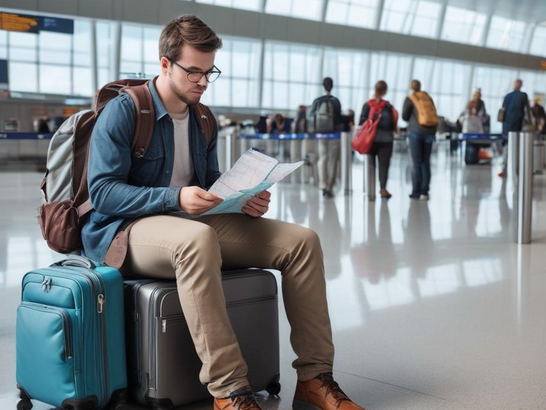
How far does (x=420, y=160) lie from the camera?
1162 cm

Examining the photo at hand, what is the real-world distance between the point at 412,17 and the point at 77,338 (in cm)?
3469

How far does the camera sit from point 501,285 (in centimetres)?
516

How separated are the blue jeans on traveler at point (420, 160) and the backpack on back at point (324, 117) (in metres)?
1.46

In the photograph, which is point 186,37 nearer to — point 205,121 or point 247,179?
point 205,121

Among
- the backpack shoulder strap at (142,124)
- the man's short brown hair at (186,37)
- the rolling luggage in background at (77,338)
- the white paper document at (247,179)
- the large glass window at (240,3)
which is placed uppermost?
the large glass window at (240,3)

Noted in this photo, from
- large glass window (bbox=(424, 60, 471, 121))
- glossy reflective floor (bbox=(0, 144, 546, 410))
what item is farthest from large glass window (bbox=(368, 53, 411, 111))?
glossy reflective floor (bbox=(0, 144, 546, 410))

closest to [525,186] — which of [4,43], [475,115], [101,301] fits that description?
[101,301]

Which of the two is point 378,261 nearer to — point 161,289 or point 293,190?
point 161,289

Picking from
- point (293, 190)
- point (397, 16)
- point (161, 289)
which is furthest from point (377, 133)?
point (397, 16)

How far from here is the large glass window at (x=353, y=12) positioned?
105 feet

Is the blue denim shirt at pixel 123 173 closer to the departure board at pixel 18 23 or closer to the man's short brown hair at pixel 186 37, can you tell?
the man's short brown hair at pixel 186 37

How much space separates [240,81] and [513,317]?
1029 inches

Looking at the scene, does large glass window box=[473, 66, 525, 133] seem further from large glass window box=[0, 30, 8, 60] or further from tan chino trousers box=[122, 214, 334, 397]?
tan chino trousers box=[122, 214, 334, 397]

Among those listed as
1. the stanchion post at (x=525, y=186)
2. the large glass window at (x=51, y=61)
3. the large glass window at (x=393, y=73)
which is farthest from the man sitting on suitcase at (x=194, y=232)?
the large glass window at (x=393, y=73)
